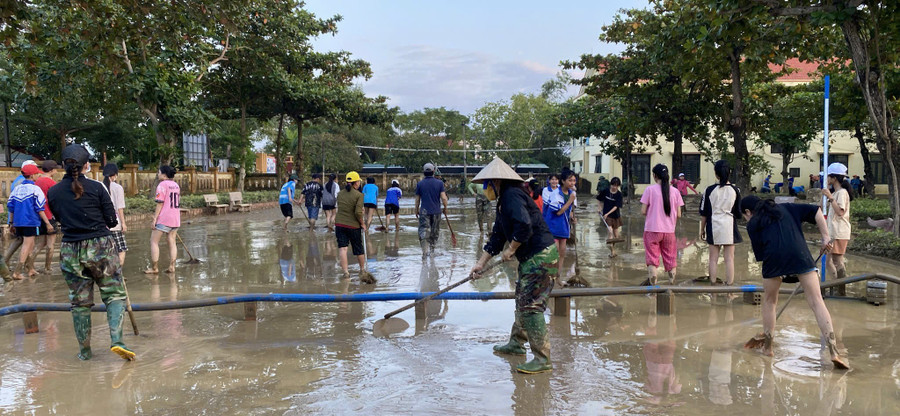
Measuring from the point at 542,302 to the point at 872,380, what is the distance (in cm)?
254

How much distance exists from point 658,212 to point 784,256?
2.65m

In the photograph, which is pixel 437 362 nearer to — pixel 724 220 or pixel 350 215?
pixel 350 215

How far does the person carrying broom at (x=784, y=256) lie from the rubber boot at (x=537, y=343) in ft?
6.36

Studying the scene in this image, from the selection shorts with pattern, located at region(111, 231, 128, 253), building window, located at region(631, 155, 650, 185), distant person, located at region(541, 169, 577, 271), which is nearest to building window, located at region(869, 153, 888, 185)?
building window, located at region(631, 155, 650, 185)

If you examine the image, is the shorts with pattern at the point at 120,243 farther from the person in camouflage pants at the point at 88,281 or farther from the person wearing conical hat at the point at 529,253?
the person wearing conical hat at the point at 529,253

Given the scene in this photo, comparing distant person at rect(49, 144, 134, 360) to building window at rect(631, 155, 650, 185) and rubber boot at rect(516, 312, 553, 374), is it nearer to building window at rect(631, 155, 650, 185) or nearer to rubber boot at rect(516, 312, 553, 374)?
rubber boot at rect(516, 312, 553, 374)

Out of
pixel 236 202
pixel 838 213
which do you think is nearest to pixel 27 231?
pixel 838 213

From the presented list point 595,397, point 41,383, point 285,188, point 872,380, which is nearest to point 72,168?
point 41,383

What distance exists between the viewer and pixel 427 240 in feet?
37.3

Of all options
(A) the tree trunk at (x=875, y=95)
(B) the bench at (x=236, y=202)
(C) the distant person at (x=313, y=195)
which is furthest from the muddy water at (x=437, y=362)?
(B) the bench at (x=236, y=202)

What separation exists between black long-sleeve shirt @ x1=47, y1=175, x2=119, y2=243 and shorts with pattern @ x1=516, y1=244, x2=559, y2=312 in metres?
3.64

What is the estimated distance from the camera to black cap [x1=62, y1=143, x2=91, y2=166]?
522 cm

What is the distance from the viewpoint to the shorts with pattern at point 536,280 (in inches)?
197

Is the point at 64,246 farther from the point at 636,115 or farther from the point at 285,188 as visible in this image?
the point at 636,115
